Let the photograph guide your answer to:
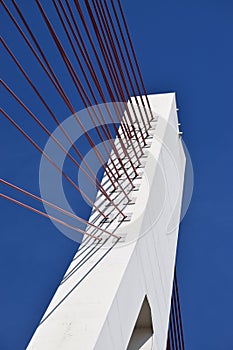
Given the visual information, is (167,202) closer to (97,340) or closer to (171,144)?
(171,144)

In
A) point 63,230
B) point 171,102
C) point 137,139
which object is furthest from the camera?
point 171,102

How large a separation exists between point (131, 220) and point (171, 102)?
89.4 inches

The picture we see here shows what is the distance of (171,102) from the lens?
5.98 meters

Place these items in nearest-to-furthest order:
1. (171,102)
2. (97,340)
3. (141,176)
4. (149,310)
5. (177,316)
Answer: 1. (97,340)
2. (149,310)
3. (141,176)
4. (171,102)
5. (177,316)

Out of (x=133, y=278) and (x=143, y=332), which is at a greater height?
(x=133, y=278)

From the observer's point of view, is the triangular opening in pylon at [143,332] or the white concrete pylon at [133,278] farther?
the triangular opening in pylon at [143,332]

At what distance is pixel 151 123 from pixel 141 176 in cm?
110

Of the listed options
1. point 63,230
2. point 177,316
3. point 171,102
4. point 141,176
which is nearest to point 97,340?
point 63,230

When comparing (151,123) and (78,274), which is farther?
(151,123)

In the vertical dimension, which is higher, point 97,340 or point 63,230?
point 63,230

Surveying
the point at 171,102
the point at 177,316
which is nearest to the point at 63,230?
the point at 171,102

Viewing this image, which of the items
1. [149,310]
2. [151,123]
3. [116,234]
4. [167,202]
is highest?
[151,123]

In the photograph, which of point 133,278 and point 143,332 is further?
point 143,332

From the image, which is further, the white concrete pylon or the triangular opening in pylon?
the triangular opening in pylon
